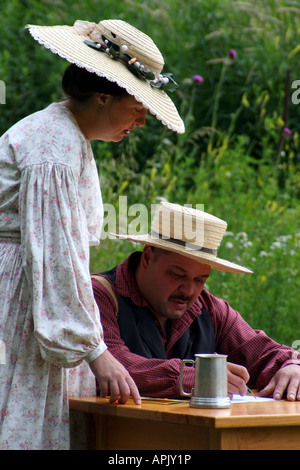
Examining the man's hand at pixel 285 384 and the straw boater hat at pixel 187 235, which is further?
the straw boater hat at pixel 187 235

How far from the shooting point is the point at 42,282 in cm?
219

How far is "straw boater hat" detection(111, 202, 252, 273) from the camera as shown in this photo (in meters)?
2.93

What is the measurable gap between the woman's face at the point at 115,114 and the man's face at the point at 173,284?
0.67 meters

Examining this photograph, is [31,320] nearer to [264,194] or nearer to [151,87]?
[151,87]

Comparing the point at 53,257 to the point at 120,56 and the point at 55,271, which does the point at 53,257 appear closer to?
the point at 55,271

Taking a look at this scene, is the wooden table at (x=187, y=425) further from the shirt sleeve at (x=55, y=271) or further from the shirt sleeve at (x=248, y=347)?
the shirt sleeve at (x=248, y=347)

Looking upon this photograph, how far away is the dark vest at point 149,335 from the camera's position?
9.32ft

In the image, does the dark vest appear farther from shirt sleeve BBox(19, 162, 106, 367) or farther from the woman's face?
the woman's face

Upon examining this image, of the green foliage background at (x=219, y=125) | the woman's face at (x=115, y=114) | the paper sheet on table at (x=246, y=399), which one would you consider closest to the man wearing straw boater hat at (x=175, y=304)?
the paper sheet on table at (x=246, y=399)

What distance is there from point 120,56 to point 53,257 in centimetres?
77

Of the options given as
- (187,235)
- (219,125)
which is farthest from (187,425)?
(219,125)

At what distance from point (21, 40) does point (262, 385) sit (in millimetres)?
4653
